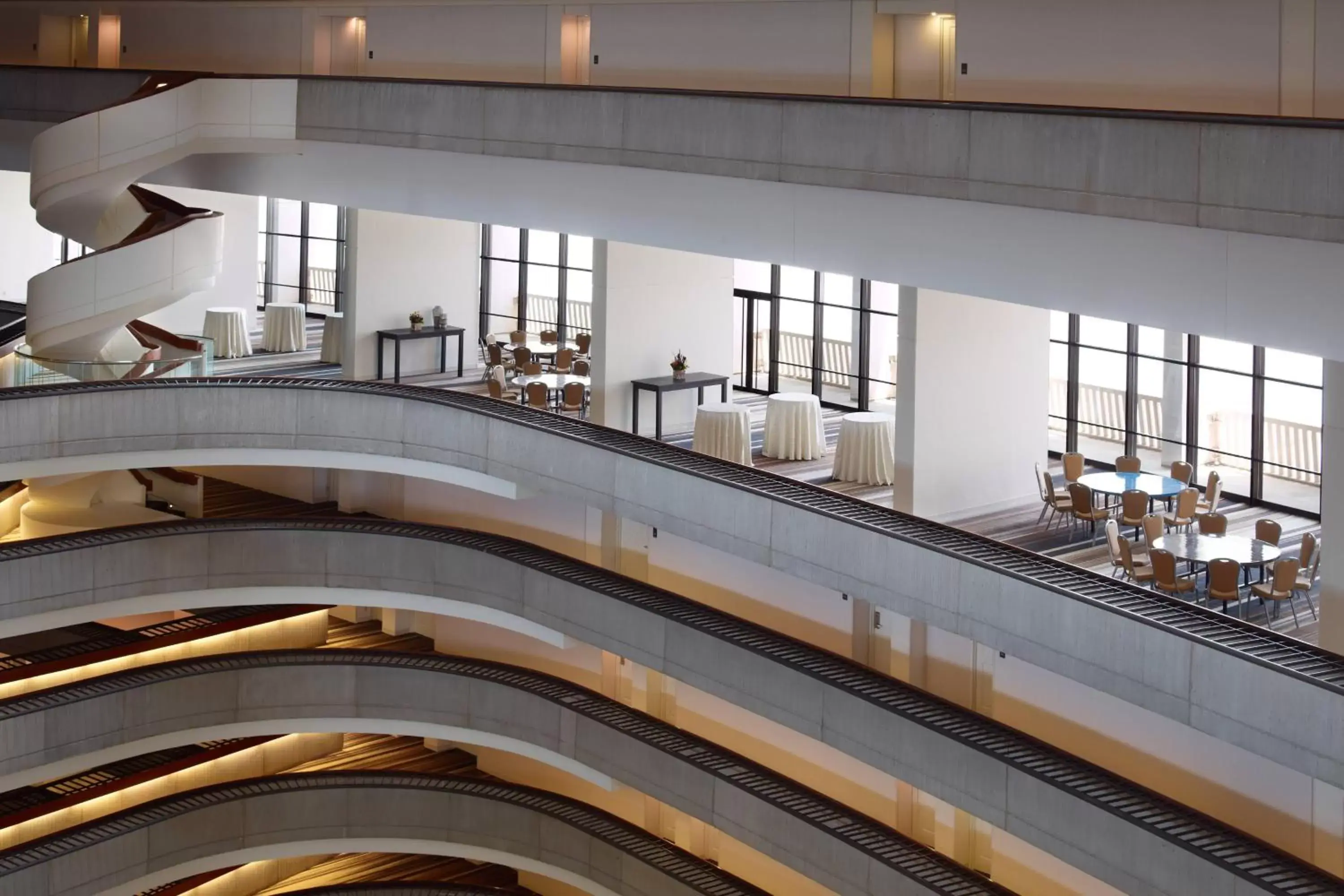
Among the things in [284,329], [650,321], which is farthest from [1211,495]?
[284,329]

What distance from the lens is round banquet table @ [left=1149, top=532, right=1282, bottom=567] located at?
15.1 meters

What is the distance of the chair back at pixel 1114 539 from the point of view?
52.1 ft

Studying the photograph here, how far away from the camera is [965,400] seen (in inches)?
682

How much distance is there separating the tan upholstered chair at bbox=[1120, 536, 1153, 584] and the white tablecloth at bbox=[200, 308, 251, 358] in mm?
18958

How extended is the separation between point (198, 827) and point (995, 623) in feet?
42.9

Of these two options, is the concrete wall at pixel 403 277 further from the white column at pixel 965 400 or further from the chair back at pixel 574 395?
the white column at pixel 965 400

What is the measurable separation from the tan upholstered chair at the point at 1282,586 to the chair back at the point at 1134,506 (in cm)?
224

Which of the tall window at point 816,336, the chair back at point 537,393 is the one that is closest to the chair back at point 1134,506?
the tall window at point 816,336

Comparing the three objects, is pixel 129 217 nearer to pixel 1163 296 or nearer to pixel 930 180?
pixel 930 180

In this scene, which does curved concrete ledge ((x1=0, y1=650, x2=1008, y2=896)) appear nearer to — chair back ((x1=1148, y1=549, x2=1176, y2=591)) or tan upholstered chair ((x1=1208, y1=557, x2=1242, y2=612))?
chair back ((x1=1148, y1=549, x2=1176, y2=591))

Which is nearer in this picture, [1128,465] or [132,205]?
[1128,465]

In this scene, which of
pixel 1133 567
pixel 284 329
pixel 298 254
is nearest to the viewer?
pixel 1133 567

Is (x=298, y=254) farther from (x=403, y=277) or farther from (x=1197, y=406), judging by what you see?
(x=1197, y=406)

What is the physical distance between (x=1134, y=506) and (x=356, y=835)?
41.7 feet
